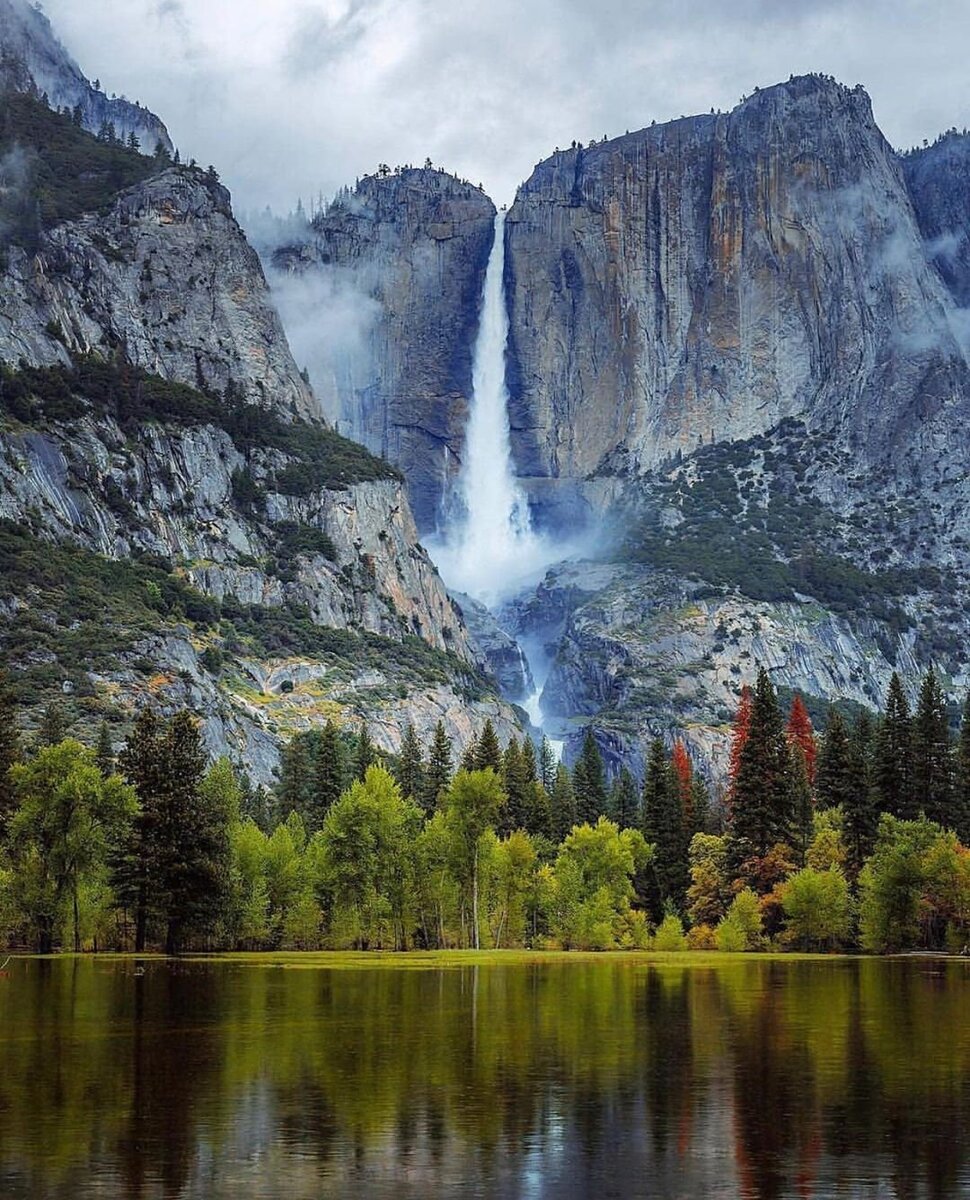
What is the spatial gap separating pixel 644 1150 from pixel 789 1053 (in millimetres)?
14423

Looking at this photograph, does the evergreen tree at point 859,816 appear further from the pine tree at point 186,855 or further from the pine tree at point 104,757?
the pine tree at point 104,757

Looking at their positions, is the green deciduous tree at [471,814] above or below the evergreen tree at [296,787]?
below

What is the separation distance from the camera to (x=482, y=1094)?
36.0 m

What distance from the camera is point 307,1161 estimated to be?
2836 cm

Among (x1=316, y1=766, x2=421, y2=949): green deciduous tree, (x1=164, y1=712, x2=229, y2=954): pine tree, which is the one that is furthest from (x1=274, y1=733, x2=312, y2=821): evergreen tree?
(x1=164, y1=712, x2=229, y2=954): pine tree

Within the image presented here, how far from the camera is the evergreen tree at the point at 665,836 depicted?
133 m

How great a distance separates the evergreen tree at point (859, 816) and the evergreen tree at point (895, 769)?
79 cm

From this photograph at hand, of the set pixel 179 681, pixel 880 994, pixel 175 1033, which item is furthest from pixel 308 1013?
pixel 179 681

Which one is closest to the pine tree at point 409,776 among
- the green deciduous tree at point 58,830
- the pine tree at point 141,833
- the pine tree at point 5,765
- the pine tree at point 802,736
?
the pine tree at point 802,736

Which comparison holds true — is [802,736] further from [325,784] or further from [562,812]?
[325,784]

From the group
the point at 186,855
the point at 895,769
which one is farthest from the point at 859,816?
the point at 186,855

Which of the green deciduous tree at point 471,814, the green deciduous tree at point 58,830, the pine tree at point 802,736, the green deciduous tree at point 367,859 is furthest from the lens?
the pine tree at point 802,736

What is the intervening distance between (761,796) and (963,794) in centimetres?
1447

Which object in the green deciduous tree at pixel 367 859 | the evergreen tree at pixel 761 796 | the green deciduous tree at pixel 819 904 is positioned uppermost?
the evergreen tree at pixel 761 796
